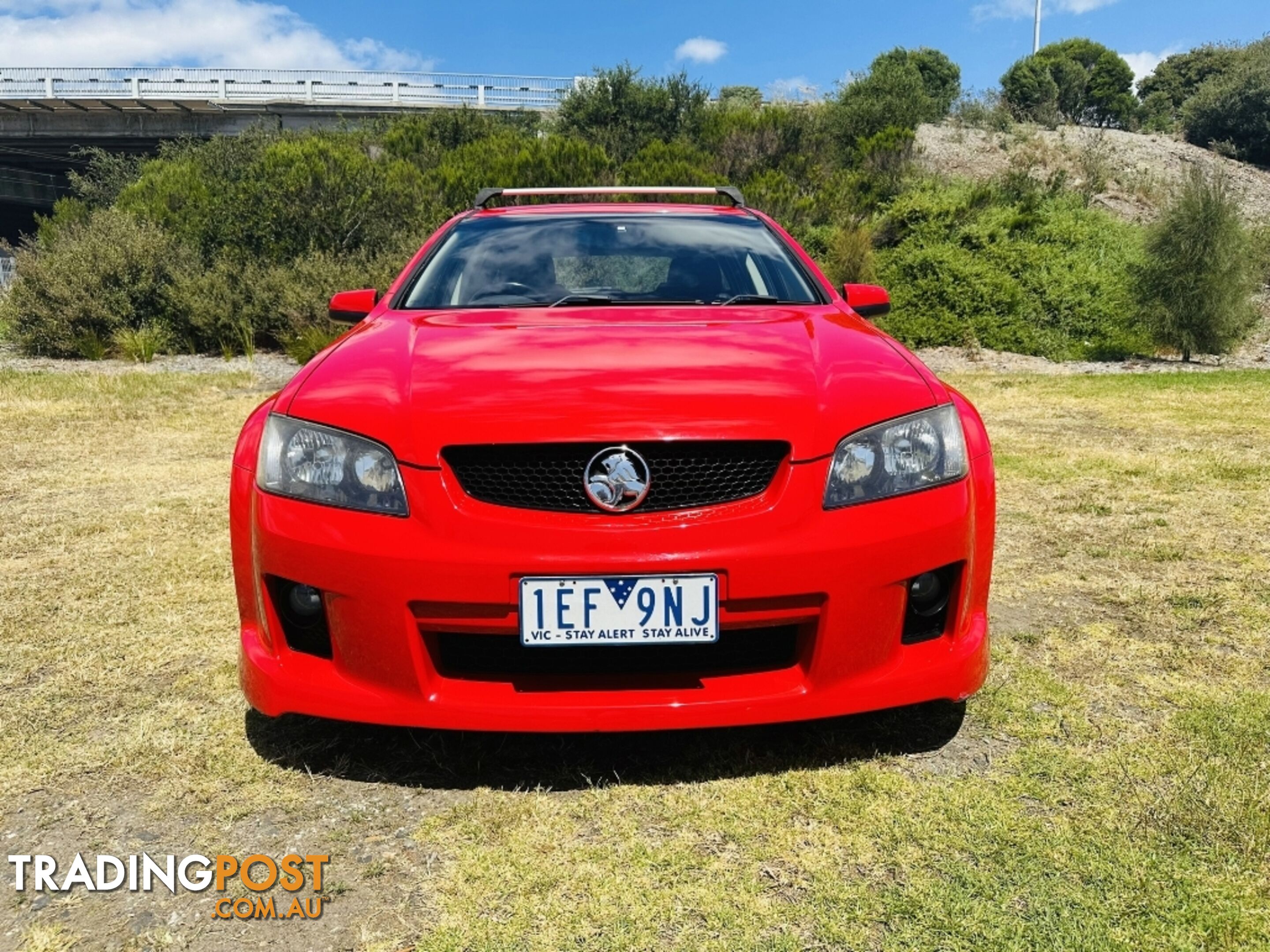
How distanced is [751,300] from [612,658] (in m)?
1.42

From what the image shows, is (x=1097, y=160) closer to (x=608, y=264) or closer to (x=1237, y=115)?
(x=1237, y=115)

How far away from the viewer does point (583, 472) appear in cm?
200

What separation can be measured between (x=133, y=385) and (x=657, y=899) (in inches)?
358

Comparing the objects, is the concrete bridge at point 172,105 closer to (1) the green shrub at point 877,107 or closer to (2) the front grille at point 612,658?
(1) the green shrub at point 877,107

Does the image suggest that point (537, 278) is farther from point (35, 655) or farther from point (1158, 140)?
point (1158, 140)

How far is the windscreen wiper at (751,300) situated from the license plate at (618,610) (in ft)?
4.36

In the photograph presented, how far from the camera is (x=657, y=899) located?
1836mm

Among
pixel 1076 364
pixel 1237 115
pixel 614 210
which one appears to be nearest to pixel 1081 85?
pixel 1237 115

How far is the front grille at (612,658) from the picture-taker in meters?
2.07

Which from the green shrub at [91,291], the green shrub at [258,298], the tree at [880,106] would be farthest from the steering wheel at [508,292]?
the tree at [880,106]

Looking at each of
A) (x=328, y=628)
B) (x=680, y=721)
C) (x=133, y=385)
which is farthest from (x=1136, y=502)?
(x=133, y=385)

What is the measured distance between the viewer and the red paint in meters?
1.95

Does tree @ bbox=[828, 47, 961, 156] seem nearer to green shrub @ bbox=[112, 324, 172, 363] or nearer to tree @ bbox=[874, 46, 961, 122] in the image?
tree @ bbox=[874, 46, 961, 122]

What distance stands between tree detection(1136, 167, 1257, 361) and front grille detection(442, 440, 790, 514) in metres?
11.3
